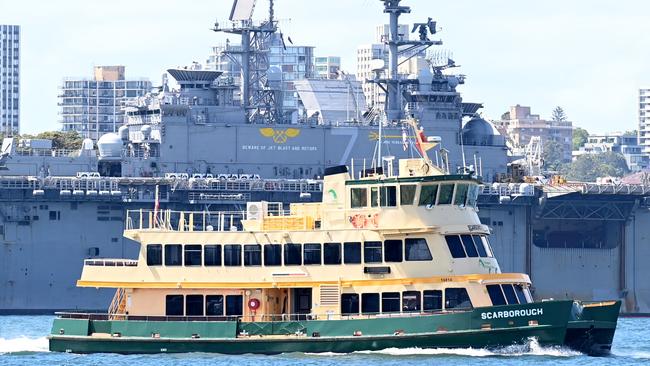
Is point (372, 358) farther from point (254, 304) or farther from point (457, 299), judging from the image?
point (254, 304)

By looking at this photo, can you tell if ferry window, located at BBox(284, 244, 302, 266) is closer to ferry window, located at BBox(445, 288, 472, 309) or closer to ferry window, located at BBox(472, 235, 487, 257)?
ferry window, located at BBox(445, 288, 472, 309)

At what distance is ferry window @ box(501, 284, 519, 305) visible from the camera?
162 ft

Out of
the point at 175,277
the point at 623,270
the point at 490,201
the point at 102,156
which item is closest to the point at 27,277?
the point at 102,156

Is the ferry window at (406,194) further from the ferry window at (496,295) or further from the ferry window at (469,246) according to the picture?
the ferry window at (496,295)

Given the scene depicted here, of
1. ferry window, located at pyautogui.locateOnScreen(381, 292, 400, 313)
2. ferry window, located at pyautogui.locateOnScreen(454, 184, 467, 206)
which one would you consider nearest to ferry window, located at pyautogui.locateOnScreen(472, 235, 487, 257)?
ferry window, located at pyautogui.locateOnScreen(454, 184, 467, 206)

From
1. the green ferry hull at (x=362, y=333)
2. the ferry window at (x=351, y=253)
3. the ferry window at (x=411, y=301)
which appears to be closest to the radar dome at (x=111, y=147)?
the green ferry hull at (x=362, y=333)

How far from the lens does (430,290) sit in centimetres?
4912

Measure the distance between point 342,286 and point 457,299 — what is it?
3.24 meters

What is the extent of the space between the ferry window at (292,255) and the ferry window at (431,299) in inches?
145

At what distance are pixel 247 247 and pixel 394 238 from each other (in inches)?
162

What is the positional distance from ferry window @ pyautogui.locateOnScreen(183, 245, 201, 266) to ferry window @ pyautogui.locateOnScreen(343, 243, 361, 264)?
4.10 meters

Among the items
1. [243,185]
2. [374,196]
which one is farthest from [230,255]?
[243,185]

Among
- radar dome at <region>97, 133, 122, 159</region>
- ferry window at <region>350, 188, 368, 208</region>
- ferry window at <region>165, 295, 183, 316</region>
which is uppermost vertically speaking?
radar dome at <region>97, 133, 122, 159</region>

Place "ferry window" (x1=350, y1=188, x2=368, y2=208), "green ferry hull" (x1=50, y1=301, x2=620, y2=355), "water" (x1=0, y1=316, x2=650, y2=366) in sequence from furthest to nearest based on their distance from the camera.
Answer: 1. "ferry window" (x1=350, y1=188, x2=368, y2=208)
2. "green ferry hull" (x1=50, y1=301, x2=620, y2=355)
3. "water" (x1=0, y1=316, x2=650, y2=366)
